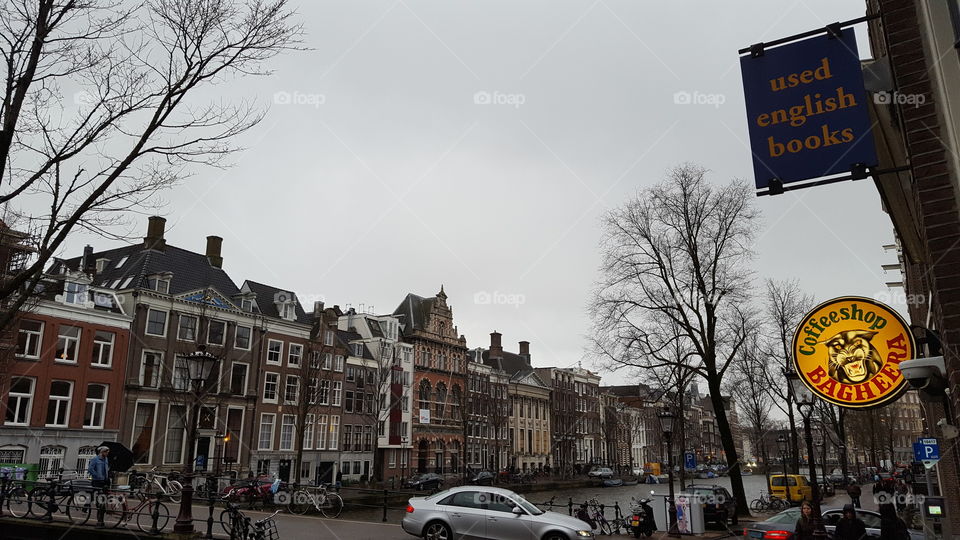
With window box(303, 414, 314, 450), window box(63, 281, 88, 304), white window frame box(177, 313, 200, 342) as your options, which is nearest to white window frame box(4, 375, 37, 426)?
window box(63, 281, 88, 304)

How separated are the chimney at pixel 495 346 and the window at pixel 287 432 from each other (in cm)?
4208

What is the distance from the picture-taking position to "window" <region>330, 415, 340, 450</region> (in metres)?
55.8

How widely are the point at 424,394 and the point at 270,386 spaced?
2176 cm

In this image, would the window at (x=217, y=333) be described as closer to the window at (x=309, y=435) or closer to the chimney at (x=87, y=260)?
the chimney at (x=87, y=260)

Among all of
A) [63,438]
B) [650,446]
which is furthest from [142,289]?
[650,446]

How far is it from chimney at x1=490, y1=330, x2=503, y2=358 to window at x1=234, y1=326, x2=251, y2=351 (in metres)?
46.0

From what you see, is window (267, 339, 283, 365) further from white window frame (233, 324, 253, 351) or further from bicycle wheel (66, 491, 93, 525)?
bicycle wheel (66, 491, 93, 525)

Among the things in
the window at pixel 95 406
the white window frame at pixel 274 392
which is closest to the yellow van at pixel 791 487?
the white window frame at pixel 274 392

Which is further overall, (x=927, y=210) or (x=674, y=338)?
(x=674, y=338)

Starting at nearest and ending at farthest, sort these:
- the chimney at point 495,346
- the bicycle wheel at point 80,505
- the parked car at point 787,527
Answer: the bicycle wheel at point 80,505
the parked car at point 787,527
the chimney at point 495,346

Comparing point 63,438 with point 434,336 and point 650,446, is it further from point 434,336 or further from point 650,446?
point 650,446

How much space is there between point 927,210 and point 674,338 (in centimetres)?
2273

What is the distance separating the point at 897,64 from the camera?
271 inches

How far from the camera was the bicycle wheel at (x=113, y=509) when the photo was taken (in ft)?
52.6
